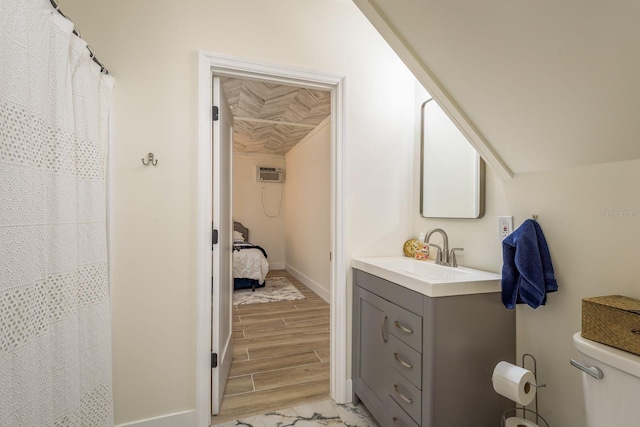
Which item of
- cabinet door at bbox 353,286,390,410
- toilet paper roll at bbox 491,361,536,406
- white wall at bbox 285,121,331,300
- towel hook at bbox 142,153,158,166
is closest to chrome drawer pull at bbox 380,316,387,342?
cabinet door at bbox 353,286,390,410

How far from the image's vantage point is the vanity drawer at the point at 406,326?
1.33 m

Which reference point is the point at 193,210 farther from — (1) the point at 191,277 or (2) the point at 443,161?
(2) the point at 443,161

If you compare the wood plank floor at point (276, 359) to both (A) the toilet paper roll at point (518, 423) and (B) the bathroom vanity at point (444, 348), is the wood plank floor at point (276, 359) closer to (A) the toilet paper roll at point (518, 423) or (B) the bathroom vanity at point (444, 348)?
(B) the bathroom vanity at point (444, 348)

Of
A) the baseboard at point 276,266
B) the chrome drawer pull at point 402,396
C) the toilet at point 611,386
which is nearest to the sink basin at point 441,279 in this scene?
the toilet at point 611,386

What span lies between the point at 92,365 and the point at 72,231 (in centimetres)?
57

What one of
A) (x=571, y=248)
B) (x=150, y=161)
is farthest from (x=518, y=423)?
(x=150, y=161)

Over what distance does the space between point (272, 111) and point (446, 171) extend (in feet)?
8.37

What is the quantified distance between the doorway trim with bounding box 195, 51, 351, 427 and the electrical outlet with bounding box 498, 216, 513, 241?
0.90 m

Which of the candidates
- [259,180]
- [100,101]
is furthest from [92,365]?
[259,180]

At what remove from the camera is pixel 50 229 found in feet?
3.16

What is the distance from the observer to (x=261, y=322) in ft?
10.9

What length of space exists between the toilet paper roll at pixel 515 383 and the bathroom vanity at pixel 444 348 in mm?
119

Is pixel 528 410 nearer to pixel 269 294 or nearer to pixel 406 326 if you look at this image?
pixel 406 326

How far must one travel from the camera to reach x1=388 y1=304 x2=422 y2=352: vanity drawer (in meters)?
1.33
